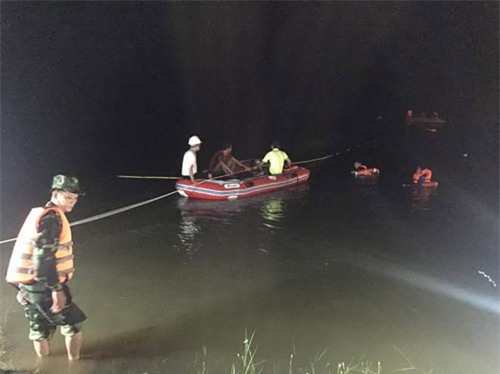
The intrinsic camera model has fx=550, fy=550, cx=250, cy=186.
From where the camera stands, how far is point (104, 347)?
4.92 metres

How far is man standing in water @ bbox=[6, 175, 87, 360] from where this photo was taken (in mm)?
3867

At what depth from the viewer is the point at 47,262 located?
3885mm

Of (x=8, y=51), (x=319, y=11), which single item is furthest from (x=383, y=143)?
(x=8, y=51)

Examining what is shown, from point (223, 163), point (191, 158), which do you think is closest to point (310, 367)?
point (191, 158)

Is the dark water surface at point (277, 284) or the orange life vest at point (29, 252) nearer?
the orange life vest at point (29, 252)

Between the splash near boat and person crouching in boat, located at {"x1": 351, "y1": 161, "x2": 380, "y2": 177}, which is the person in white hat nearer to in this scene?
the splash near boat

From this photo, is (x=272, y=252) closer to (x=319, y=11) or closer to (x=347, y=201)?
(x=347, y=201)

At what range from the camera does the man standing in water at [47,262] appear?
3867 millimetres

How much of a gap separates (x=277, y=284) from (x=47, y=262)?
11.6 ft

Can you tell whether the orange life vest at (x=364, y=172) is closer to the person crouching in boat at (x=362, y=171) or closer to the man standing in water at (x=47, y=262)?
the person crouching in boat at (x=362, y=171)

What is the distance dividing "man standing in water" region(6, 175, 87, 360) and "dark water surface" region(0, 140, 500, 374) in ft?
2.14

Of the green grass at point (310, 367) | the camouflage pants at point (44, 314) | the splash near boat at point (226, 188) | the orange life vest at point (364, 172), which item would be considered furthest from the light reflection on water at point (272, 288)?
the orange life vest at point (364, 172)

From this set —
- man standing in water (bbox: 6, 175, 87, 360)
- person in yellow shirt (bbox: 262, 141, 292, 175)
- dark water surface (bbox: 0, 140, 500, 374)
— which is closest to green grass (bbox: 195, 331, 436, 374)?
dark water surface (bbox: 0, 140, 500, 374)

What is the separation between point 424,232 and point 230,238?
3.38 metres
